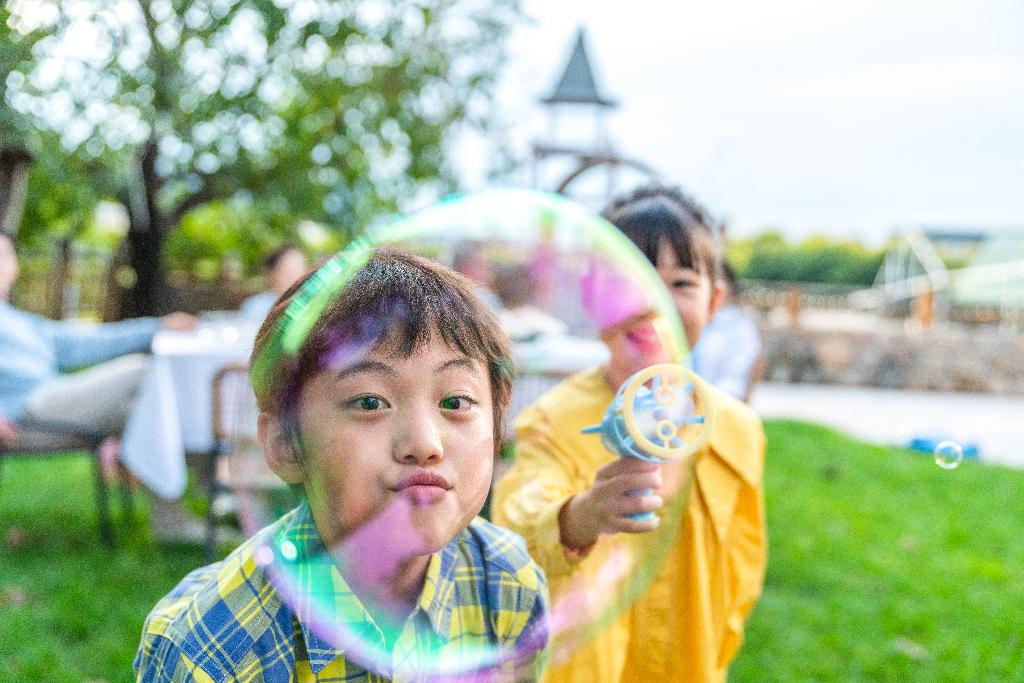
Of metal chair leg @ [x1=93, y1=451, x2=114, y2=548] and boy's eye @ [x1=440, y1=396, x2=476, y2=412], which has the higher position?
boy's eye @ [x1=440, y1=396, x2=476, y2=412]

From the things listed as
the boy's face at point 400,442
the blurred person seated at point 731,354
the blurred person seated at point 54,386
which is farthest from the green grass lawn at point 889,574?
the blurred person seated at point 54,386

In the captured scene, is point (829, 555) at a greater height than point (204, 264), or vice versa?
point (829, 555)

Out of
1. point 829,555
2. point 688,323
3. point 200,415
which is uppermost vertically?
point 688,323

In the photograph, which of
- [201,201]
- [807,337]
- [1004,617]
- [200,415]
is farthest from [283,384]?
[807,337]

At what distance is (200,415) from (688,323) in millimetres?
2811

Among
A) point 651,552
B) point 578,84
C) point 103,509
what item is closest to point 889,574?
point 651,552

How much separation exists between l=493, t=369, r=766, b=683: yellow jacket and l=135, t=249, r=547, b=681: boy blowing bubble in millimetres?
350

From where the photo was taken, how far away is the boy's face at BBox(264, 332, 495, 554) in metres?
0.95

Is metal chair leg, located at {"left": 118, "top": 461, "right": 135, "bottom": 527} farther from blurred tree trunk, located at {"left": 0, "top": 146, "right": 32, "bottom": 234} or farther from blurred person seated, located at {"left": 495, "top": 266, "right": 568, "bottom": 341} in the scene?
blurred person seated, located at {"left": 495, "top": 266, "right": 568, "bottom": 341}

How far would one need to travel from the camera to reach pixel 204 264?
48.3ft

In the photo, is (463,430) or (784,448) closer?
(463,430)

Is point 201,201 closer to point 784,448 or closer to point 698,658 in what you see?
point 784,448

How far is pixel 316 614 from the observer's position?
40.9 inches

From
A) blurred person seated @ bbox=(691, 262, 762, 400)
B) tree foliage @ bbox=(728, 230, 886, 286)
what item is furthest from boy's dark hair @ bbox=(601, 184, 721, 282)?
tree foliage @ bbox=(728, 230, 886, 286)
